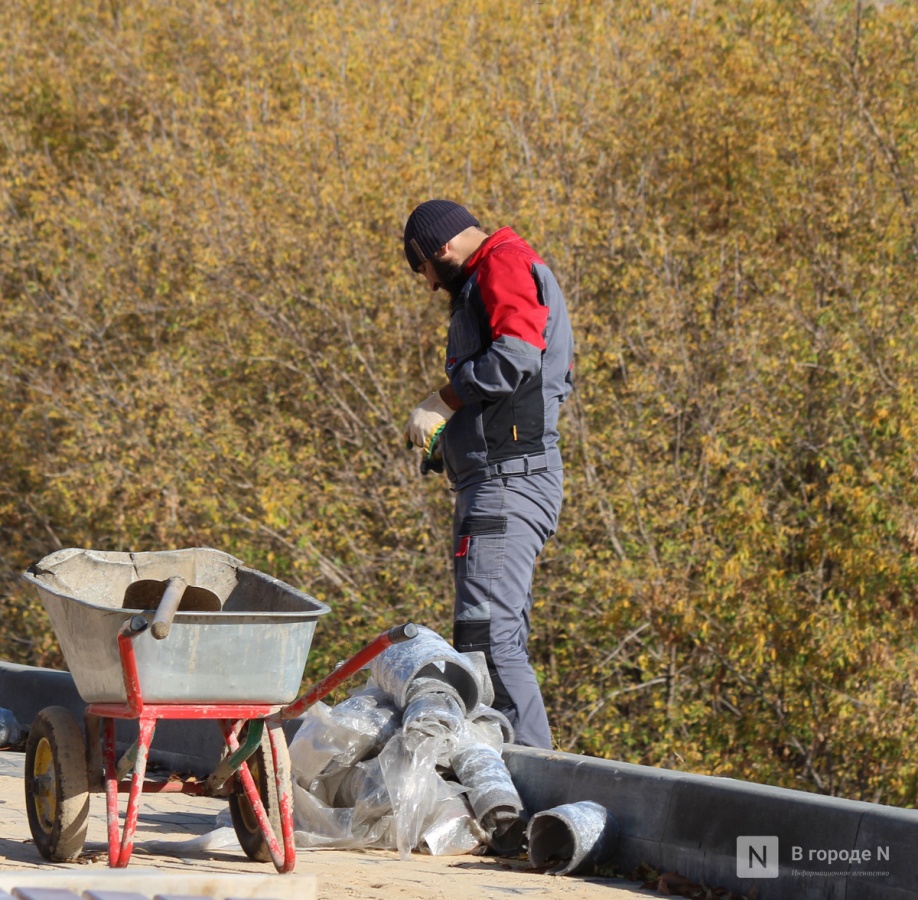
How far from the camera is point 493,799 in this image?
4684 millimetres

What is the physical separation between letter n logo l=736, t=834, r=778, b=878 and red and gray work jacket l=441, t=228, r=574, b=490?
6.17ft

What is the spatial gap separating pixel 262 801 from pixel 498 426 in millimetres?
1748

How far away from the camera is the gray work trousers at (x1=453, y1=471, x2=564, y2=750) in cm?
540

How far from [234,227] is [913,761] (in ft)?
24.6

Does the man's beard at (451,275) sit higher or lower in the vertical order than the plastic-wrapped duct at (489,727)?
higher

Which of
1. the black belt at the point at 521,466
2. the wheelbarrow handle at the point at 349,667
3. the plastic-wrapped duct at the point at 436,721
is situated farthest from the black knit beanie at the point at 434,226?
the wheelbarrow handle at the point at 349,667

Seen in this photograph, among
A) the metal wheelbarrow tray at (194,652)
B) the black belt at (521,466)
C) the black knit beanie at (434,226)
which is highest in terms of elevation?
the black knit beanie at (434,226)

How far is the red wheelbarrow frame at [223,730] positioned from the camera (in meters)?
4.02

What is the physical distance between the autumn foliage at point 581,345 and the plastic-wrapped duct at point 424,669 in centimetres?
509

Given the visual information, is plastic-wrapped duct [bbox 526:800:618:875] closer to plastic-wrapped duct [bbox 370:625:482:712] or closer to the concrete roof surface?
the concrete roof surface

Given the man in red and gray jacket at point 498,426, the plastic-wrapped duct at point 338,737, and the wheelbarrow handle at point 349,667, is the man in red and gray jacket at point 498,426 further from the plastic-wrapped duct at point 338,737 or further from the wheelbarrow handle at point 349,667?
the wheelbarrow handle at point 349,667

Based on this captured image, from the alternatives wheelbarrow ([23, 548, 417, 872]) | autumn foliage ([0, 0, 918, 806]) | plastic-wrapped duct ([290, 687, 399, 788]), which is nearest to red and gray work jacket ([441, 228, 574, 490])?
plastic-wrapped duct ([290, 687, 399, 788])

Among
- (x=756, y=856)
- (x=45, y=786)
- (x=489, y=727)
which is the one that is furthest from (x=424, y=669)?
(x=756, y=856)

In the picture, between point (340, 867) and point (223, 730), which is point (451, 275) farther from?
point (340, 867)
